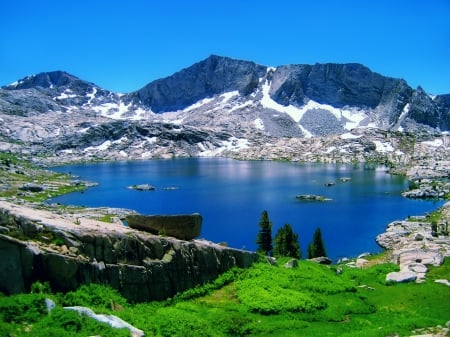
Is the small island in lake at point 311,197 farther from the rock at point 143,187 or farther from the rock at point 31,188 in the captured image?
the rock at point 31,188

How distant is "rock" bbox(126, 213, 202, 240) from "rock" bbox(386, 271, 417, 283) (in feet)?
58.0

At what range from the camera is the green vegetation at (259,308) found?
1572cm

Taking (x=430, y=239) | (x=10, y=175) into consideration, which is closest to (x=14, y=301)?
(x=430, y=239)

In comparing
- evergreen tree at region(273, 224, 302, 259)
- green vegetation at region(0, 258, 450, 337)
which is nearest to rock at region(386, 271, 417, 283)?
green vegetation at region(0, 258, 450, 337)

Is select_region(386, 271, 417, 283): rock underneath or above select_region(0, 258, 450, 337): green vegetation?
underneath

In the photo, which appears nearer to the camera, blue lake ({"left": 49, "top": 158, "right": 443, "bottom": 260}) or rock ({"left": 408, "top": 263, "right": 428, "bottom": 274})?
rock ({"left": 408, "top": 263, "right": 428, "bottom": 274})

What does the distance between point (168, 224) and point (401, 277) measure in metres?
20.5

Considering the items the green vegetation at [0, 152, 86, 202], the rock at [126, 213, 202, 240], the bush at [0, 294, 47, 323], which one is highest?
the rock at [126, 213, 202, 240]

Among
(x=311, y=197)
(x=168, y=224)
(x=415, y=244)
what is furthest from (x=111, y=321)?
(x=311, y=197)

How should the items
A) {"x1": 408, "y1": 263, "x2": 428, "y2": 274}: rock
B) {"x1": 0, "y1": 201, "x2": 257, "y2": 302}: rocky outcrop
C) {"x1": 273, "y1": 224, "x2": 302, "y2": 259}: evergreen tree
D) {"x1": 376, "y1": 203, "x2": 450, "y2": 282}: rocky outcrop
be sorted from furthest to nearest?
{"x1": 273, "y1": 224, "x2": 302, "y2": 259}: evergreen tree, {"x1": 376, "y1": 203, "x2": 450, "y2": 282}: rocky outcrop, {"x1": 408, "y1": 263, "x2": 428, "y2": 274}: rock, {"x1": 0, "y1": 201, "x2": 257, "y2": 302}: rocky outcrop

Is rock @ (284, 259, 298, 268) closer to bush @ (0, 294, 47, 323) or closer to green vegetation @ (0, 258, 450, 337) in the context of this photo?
green vegetation @ (0, 258, 450, 337)

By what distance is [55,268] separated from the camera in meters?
19.7

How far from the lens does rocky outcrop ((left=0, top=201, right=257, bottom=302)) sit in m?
19.0

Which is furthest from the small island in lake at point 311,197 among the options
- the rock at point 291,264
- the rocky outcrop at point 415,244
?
the rock at point 291,264
